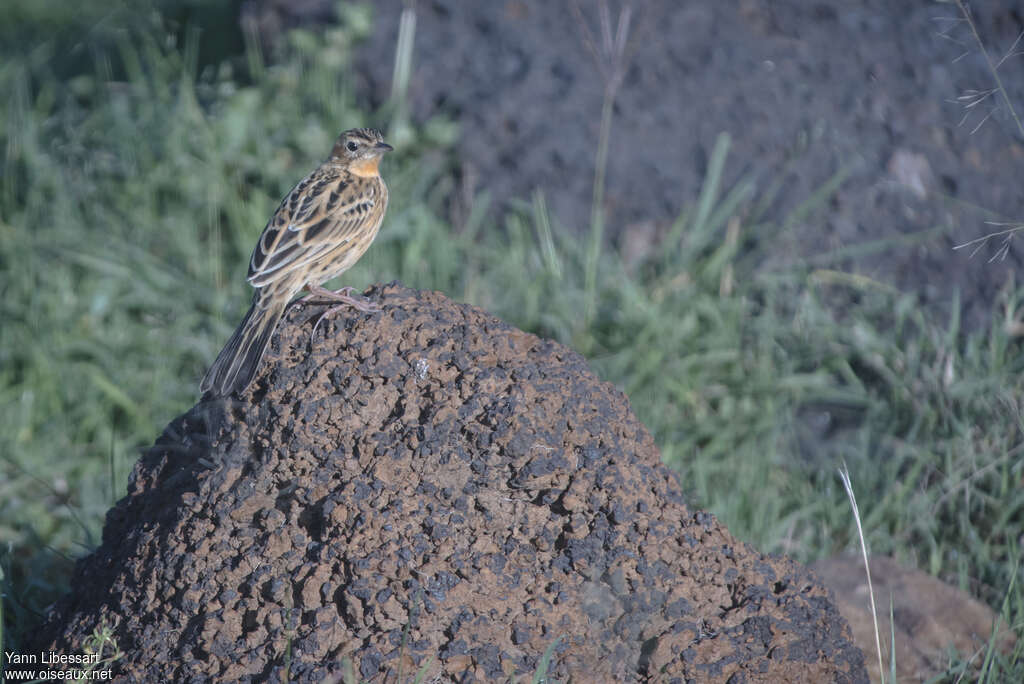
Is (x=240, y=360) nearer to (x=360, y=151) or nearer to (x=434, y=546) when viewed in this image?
(x=434, y=546)

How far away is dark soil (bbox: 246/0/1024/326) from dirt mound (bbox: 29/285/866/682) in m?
3.01

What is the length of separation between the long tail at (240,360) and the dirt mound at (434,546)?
7 centimetres

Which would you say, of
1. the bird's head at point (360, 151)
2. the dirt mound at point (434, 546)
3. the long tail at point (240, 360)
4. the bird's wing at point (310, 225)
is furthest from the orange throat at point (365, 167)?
the dirt mound at point (434, 546)

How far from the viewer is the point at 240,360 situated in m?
3.35

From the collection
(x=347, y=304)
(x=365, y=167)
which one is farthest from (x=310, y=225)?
(x=347, y=304)

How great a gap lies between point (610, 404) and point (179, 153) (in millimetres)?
4133

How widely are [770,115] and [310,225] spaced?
324cm

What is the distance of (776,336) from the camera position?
226 inches

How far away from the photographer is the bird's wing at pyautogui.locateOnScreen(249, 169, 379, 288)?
4.09m

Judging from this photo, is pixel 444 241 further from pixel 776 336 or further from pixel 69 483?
pixel 69 483

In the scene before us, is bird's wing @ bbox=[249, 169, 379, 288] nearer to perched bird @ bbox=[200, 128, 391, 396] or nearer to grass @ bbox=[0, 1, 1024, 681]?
perched bird @ bbox=[200, 128, 391, 396]

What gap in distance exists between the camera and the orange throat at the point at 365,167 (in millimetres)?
4852

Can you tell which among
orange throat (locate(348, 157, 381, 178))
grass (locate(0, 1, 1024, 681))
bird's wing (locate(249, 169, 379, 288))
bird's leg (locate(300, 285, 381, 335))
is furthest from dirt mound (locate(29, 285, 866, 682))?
orange throat (locate(348, 157, 381, 178))

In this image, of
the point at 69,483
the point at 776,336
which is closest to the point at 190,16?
the point at 69,483
